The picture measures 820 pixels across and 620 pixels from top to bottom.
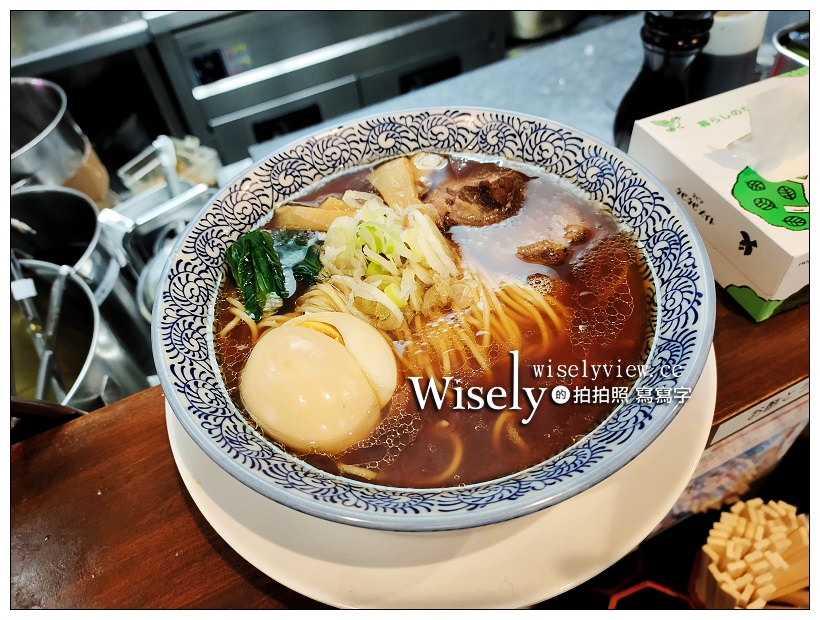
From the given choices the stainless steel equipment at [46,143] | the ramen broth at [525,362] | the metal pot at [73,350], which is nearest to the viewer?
the ramen broth at [525,362]

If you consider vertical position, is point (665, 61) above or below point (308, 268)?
above

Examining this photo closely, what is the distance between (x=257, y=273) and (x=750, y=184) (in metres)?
1.17

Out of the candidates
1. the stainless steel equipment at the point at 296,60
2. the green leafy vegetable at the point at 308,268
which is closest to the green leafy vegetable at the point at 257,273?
the green leafy vegetable at the point at 308,268

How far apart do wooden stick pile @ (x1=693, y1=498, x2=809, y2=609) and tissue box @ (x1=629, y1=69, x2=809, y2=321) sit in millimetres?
683

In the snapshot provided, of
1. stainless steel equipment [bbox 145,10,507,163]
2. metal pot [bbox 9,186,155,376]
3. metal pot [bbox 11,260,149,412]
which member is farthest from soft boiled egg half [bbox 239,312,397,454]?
stainless steel equipment [bbox 145,10,507,163]

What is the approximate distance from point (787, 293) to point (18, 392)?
6.77ft

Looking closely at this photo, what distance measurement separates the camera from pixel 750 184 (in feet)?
4.38

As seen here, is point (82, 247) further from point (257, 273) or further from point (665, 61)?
point (665, 61)

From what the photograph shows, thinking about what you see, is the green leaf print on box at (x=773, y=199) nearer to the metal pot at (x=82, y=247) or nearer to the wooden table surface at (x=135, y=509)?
the wooden table surface at (x=135, y=509)

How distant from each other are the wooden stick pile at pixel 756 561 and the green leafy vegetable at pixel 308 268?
52.3 inches

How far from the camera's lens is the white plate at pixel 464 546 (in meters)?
1.03

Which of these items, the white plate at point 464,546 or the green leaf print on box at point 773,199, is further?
the green leaf print on box at point 773,199

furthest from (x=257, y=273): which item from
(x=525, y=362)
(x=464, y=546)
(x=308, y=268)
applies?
(x=464, y=546)
